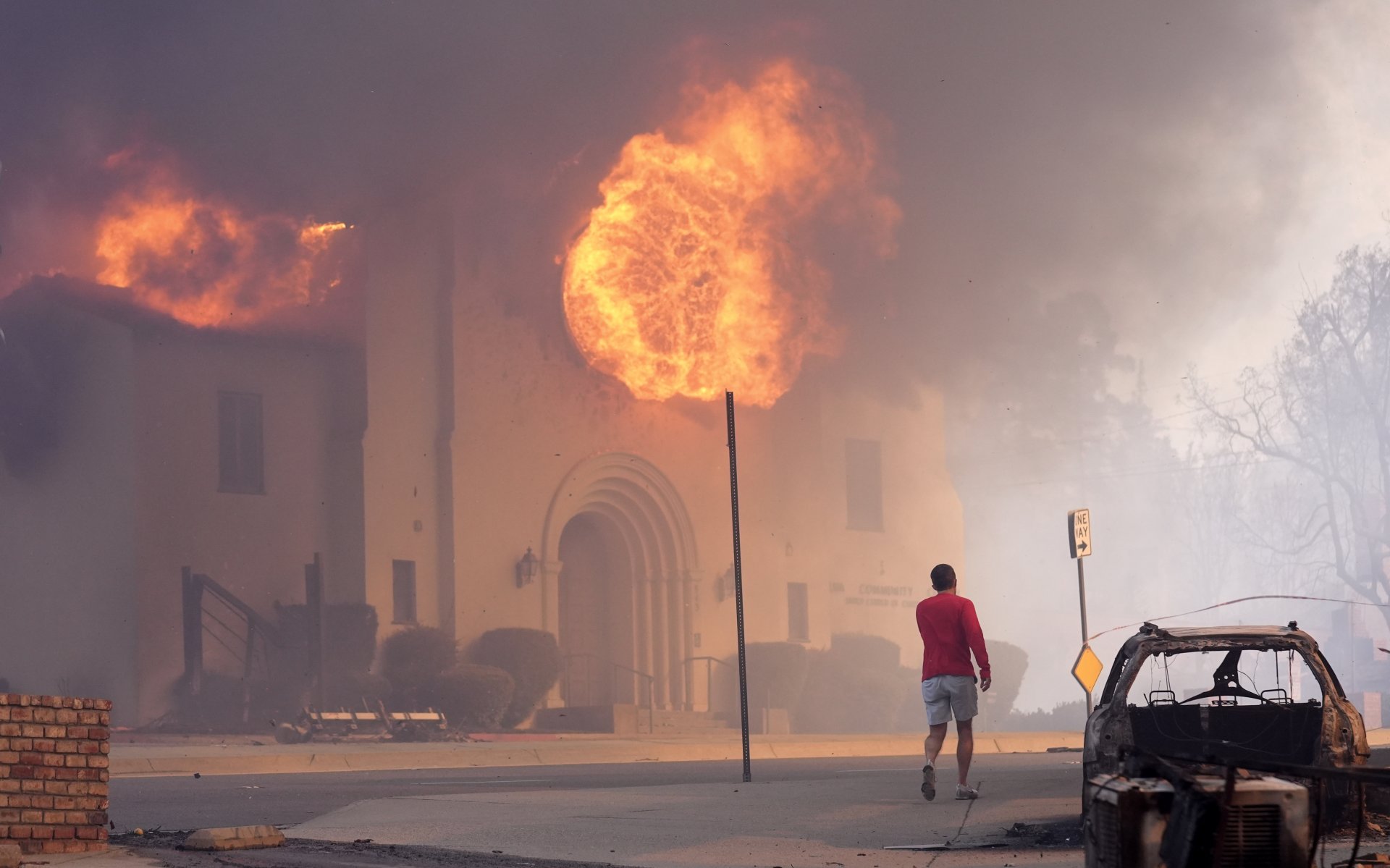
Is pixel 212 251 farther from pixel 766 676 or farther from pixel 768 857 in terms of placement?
pixel 768 857

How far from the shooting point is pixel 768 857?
8.05 m

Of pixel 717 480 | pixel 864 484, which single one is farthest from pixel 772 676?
pixel 864 484

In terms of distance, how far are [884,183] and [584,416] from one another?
28.5ft

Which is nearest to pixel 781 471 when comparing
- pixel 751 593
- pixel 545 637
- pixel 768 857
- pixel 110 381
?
pixel 751 593

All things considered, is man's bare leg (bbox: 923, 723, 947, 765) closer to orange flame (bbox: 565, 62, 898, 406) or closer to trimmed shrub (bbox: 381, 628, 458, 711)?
trimmed shrub (bbox: 381, 628, 458, 711)

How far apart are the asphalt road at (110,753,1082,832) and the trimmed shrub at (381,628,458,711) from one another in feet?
27.4

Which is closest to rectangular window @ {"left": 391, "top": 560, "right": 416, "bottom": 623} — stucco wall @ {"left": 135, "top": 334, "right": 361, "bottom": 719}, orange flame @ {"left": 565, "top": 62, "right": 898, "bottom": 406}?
stucco wall @ {"left": 135, "top": 334, "right": 361, "bottom": 719}

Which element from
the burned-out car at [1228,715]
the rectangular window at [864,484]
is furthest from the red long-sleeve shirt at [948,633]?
the rectangular window at [864,484]

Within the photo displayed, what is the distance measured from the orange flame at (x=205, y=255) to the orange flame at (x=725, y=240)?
5.29 m

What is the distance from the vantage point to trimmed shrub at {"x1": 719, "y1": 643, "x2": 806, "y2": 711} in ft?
112

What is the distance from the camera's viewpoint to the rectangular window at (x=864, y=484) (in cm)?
3900

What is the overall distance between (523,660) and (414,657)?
2062 millimetres

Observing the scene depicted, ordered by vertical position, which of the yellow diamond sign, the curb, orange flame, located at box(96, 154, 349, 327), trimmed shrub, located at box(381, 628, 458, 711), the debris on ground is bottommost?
the debris on ground

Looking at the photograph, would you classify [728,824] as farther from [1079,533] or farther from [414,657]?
[414,657]
